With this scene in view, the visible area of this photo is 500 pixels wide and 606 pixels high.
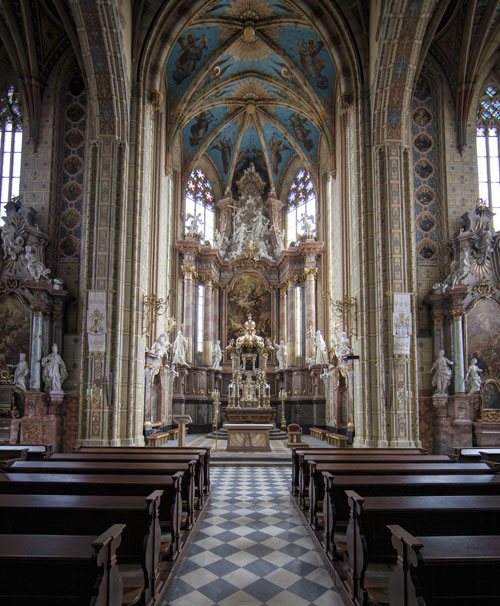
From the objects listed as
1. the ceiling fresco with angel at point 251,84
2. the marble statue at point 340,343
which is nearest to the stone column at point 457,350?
the marble statue at point 340,343

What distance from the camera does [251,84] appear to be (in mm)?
23703

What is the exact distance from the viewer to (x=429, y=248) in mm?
15758

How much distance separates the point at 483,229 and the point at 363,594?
13286 mm

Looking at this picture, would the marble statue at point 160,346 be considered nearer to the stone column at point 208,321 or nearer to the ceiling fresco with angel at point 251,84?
the stone column at point 208,321

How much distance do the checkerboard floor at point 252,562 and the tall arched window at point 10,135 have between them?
1379 cm

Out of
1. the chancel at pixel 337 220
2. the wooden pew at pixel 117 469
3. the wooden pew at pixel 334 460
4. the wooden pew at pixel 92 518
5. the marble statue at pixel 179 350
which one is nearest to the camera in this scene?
the wooden pew at pixel 92 518

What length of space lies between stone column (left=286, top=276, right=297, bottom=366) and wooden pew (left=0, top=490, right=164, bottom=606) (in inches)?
839

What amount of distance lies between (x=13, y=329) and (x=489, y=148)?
1646 centimetres

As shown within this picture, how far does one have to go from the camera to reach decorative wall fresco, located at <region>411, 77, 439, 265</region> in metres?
15.8

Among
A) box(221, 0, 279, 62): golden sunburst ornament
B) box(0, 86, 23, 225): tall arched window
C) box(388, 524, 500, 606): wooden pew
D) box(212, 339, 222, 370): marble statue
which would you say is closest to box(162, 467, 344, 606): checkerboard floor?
box(388, 524, 500, 606): wooden pew

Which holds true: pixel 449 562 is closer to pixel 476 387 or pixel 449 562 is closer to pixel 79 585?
pixel 79 585

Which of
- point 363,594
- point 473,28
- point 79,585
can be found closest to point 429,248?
point 473,28

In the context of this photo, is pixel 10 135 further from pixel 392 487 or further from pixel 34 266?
pixel 392 487

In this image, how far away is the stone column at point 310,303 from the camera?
2477 centimetres
